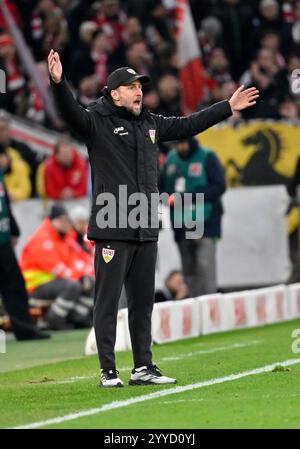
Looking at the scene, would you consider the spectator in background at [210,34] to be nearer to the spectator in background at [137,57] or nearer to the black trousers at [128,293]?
the spectator in background at [137,57]

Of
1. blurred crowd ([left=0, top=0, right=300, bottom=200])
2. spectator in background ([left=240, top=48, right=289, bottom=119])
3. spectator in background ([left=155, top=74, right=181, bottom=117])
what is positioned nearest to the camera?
blurred crowd ([left=0, top=0, right=300, bottom=200])

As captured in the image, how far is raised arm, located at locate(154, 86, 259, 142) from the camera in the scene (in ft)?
35.2

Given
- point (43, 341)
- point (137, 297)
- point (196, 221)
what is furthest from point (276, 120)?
point (137, 297)

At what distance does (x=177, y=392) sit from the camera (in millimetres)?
9867

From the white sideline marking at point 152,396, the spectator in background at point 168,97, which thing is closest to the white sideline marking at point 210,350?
the white sideline marking at point 152,396

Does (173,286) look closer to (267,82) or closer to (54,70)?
(267,82)

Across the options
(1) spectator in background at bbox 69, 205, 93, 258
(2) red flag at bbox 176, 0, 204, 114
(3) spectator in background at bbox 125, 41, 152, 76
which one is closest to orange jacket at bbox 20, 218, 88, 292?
(1) spectator in background at bbox 69, 205, 93, 258

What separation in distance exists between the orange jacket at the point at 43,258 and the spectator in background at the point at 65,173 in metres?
1.49

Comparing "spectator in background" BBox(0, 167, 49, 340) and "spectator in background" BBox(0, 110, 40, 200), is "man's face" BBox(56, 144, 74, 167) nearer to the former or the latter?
"spectator in background" BBox(0, 110, 40, 200)

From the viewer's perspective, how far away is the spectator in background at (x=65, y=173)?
19.7m

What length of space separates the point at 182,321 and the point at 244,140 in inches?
227

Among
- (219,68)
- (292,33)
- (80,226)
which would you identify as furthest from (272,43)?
(80,226)

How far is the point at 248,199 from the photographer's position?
1992 centimetres
